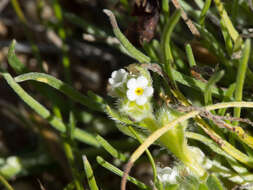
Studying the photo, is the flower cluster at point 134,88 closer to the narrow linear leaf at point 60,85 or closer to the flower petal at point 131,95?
the flower petal at point 131,95

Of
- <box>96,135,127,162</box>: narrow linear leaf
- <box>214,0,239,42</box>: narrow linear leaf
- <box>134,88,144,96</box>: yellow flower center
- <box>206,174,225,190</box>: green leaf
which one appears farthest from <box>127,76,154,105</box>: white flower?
<box>214,0,239,42</box>: narrow linear leaf

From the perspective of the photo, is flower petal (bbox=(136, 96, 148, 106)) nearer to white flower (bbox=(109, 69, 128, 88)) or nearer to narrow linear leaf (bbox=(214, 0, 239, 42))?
white flower (bbox=(109, 69, 128, 88))

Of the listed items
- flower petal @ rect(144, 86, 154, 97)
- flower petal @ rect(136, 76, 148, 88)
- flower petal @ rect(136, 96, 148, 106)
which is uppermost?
flower petal @ rect(136, 76, 148, 88)

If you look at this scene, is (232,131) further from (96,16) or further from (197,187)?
(96,16)

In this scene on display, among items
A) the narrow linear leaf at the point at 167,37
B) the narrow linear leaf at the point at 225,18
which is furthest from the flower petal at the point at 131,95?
the narrow linear leaf at the point at 225,18

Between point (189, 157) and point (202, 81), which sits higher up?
point (202, 81)

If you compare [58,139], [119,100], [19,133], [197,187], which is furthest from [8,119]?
[197,187]

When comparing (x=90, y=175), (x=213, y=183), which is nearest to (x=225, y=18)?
(x=213, y=183)

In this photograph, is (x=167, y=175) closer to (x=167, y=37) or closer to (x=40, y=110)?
(x=167, y=37)
